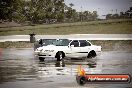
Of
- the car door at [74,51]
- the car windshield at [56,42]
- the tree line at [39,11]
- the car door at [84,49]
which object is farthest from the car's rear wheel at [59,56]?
the tree line at [39,11]

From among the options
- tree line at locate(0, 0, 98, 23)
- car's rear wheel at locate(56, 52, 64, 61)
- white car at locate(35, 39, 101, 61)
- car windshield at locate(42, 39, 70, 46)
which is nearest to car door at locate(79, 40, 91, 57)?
white car at locate(35, 39, 101, 61)

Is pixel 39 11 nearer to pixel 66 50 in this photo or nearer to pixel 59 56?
pixel 66 50

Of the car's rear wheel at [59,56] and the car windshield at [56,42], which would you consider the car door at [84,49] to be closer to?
the car windshield at [56,42]

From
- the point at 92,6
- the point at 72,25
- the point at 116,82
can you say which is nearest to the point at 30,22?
the point at 72,25

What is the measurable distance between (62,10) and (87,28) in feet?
9.72

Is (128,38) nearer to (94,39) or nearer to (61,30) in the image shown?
(94,39)

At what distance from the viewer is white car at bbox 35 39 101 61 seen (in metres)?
23.5

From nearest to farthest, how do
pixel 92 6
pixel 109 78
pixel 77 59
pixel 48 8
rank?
pixel 109 78, pixel 92 6, pixel 77 59, pixel 48 8

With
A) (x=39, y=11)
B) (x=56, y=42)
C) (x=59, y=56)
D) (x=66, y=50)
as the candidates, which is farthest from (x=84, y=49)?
(x=39, y=11)

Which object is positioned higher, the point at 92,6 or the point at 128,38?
the point at 92,6

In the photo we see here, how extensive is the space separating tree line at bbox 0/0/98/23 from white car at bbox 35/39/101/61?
1.64 m

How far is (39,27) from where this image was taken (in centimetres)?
3456

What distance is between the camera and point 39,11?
3206cm

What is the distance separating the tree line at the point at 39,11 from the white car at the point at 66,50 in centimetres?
164
